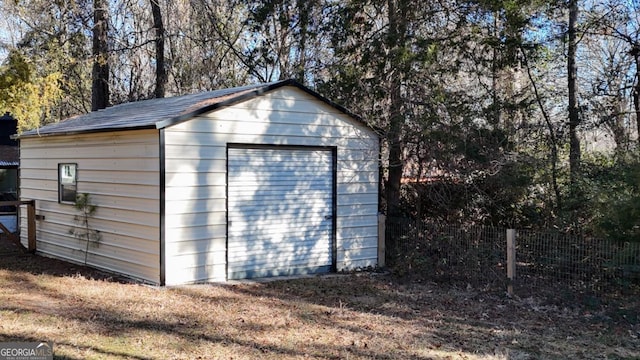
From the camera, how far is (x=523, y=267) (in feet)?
27.1

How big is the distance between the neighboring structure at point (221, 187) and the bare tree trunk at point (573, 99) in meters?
3.36

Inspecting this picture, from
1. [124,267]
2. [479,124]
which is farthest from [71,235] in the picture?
[479,124]

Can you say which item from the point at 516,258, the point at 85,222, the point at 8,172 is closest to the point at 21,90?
the point at 85,222

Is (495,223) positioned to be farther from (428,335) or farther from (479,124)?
(428,335)

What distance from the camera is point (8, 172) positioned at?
1923 centimetres

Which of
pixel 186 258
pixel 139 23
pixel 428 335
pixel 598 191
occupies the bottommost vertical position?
pixel 428 335

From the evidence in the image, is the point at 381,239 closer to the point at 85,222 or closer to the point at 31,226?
the point at 85,222

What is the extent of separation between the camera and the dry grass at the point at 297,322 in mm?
5297

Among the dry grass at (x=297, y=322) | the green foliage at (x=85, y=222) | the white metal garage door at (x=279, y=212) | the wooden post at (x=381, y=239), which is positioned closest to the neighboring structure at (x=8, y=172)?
the green foliage at (x=85, y=222)

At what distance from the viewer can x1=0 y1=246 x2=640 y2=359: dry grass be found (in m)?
5.30

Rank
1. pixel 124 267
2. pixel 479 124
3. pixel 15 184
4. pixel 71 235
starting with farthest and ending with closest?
1. pixel 15 184
2. pixel 71 235
3. pixel 479 124
4. pixel 124 267

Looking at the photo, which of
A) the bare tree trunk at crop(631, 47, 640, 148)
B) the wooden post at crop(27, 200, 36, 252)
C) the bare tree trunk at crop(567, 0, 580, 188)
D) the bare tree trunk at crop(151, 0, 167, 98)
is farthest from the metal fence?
the bare tree trunk at crop(151, 0, 167, 98)

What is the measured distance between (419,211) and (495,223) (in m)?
1.45

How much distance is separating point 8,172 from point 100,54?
7.10 meters
